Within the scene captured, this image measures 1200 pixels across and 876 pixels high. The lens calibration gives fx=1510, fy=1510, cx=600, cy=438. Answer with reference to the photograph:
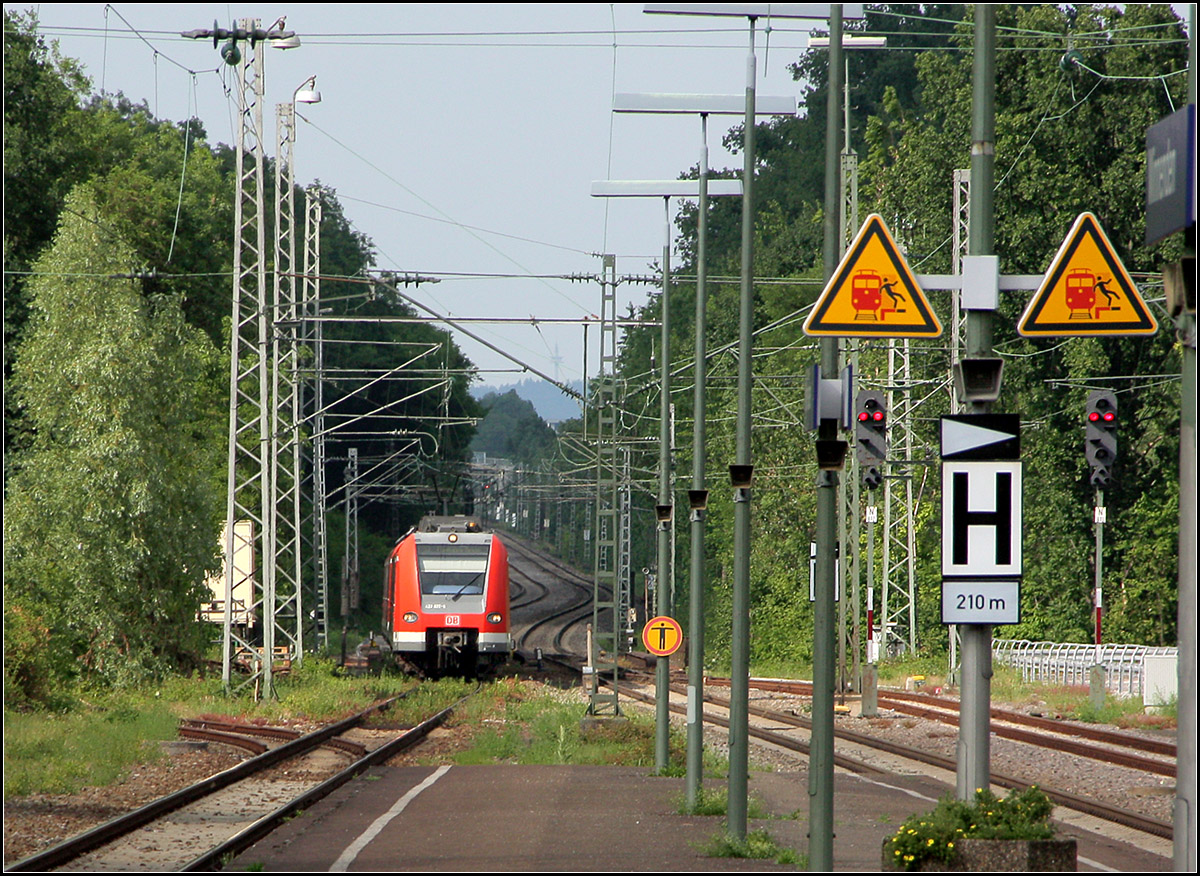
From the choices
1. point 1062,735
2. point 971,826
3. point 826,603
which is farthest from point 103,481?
point 971,826

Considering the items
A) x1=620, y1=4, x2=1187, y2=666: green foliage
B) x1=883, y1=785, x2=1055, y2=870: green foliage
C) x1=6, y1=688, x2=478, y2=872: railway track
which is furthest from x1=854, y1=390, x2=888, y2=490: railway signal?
x1=620, y1=4, x2=1187, y2=666: green foliage

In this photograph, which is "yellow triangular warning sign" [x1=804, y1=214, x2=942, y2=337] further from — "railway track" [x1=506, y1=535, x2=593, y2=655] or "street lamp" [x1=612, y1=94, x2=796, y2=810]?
"railway track" [x1=506, y1=535, x2=593, y2=655]

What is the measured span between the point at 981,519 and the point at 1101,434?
51.5 ft

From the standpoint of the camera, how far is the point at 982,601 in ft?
28.7

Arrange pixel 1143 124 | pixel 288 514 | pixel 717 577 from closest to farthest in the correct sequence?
pixel 1143 124, pixel 288 514, pixel 717 577

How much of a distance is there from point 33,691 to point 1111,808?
710 inches

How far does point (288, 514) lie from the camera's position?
A: 59906mm

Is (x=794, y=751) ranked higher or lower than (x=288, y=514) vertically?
lower

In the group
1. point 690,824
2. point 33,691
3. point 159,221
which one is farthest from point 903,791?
point 159,221

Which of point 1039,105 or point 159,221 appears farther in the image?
point 159,221

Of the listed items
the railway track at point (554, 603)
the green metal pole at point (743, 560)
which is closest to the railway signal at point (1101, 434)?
the green metal pole at point (743, 560)

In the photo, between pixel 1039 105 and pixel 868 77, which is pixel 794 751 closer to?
pixel 1039 105

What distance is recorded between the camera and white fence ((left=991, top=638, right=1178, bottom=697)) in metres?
31.8

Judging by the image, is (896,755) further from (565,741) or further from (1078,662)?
(1078,662)
